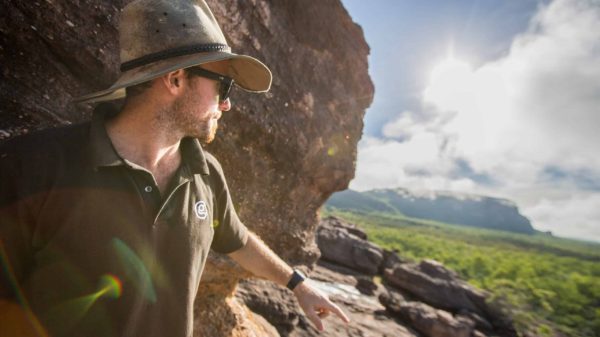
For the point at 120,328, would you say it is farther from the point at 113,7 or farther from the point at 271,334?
the point at 271,334

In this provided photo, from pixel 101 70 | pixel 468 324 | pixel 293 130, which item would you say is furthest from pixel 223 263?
pixel 468 324

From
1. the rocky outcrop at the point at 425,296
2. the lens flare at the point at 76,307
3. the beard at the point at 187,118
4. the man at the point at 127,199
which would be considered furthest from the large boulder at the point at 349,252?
the lens flare at the point at 76,307

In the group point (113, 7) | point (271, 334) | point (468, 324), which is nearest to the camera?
point (113, 7)

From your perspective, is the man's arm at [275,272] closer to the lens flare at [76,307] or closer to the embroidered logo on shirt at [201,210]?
the embroidered logo on shirt at [201,210]

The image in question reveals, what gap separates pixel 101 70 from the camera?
308cm

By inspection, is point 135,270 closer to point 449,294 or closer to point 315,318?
point 315,318

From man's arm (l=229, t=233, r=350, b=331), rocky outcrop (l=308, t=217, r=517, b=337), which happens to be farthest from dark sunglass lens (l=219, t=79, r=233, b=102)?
rocky outcrop (l=308, t=217, r=517, b=337)

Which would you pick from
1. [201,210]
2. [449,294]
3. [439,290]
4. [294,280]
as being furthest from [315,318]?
[449,294]

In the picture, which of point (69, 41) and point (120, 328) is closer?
point (120, 328)

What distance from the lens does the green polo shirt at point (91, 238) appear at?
1507 mm

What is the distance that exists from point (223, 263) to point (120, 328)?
274cm

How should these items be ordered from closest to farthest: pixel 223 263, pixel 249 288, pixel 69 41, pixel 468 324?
1. pixel 69 41
2. pixel 223 263
3. pixel 249 288
4. pixel 468 324

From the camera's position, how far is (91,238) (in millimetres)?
1643

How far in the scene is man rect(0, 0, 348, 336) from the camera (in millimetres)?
1542
